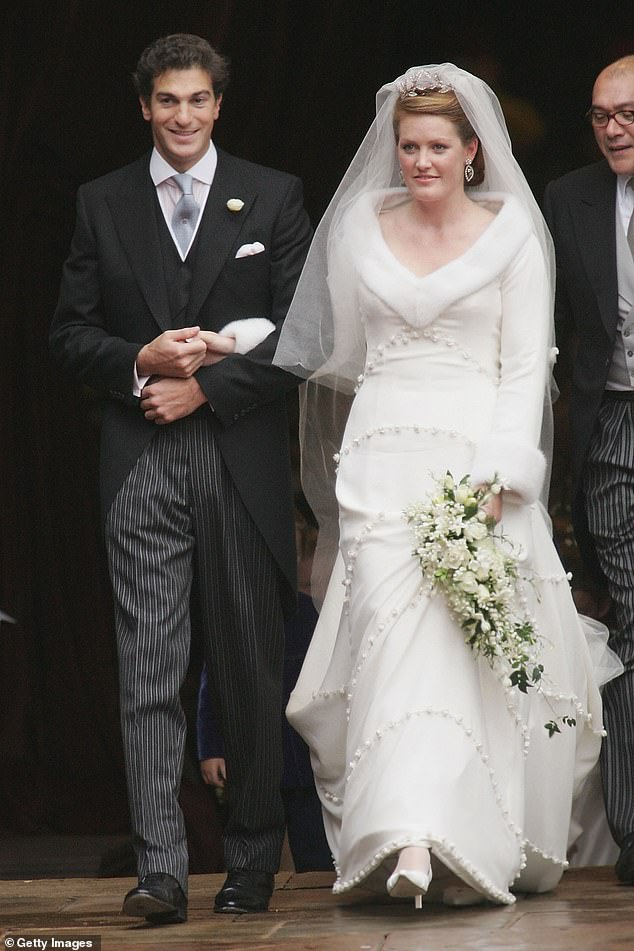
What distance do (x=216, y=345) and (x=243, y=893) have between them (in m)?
1.48

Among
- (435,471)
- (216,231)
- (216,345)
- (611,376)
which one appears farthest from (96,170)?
(435,471)

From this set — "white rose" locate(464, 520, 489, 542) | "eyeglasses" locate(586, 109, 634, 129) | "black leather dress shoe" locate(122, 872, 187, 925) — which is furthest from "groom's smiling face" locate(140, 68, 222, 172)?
"black leather dress shoe" locate(122, 872, 187, 925)

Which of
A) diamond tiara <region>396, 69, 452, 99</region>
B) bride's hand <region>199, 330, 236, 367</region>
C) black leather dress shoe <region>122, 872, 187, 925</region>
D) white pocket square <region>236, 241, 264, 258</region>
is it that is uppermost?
diamond tiara <region>396, 69, 452, 99</region>

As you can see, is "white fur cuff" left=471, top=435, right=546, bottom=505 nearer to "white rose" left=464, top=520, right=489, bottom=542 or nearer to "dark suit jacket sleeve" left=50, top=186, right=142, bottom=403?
"white rose" left=464, top=520, right=489, bottom=542

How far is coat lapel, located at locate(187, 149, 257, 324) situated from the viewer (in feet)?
17.3

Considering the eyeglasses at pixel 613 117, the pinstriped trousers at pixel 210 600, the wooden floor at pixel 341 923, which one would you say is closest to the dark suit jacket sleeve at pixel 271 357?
the pinstriped trousers at pixel 210 600

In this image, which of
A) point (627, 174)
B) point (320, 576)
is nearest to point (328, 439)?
point (320, 576)

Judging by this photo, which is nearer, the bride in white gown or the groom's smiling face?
the bride in white gown

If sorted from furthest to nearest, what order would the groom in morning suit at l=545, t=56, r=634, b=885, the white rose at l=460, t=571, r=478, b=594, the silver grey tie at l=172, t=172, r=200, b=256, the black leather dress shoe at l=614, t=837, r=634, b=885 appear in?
the groom in morning suit at l=545, t=56, r=634, b=885 < the silver grey tie at l=172, t=172, r=200, b=256 < the black leather dress shoe at l=614, t=837, r=634, b=885 < the white rose at l=460, t=571, r=478, b=594

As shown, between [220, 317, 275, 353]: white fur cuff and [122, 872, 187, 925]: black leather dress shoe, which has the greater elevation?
[220, 317, 275, 353]: white fur cuff

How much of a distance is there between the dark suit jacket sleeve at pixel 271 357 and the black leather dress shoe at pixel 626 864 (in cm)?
158

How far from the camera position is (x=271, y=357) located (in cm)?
527

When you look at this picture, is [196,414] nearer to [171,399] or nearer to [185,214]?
[171,399]

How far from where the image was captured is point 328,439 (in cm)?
571
